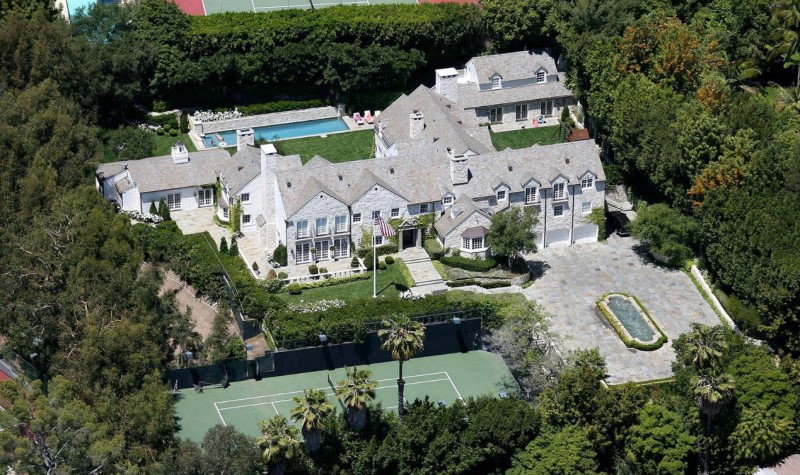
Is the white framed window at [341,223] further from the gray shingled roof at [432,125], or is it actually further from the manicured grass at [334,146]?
the manicured grass at [334,146]

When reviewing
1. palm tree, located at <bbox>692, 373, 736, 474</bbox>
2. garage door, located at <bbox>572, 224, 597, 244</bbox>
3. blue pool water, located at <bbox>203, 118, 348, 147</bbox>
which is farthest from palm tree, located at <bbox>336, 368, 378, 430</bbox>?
blue pool water, located at <bbox>203, 118, 348, 147</bbox>

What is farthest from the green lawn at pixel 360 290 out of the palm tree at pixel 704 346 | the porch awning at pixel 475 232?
the palm tree at pixel 704 346

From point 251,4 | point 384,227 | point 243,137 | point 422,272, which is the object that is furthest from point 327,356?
point 251,4

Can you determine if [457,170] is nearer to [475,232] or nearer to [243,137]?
[475,232]

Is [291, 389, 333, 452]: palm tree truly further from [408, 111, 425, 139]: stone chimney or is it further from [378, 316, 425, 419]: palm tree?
[408, 111, 425, 139]: stone chimney

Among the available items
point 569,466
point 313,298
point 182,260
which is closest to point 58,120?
point 182,260

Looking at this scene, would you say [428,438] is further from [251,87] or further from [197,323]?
[251,87]

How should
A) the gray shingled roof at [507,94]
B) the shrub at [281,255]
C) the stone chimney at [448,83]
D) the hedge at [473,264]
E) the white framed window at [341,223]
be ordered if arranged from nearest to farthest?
the hedge at [473,264], the shrub at [281,255], the white framed window at [341,223], the stone chimney at [448,83], the gray shingled roof at [507,94]
